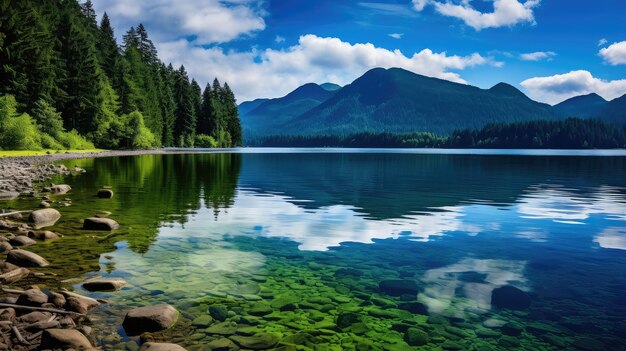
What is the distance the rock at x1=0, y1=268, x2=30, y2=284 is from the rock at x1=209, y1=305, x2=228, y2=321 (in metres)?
4.42

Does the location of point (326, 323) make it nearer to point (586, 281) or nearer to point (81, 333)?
point (81, 333)

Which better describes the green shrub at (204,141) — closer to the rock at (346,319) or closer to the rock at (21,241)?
the rock at (21,241)

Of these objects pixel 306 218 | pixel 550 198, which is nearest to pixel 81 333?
pixel 306 218

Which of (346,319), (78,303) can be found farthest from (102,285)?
(346,319)

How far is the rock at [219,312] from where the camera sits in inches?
322

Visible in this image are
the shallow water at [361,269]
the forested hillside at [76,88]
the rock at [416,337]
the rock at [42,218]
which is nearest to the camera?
the rock at [416,337]

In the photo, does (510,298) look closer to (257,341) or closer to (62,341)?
(257,341)

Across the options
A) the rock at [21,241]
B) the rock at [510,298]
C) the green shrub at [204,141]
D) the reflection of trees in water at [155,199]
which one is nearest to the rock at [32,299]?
the reflection of trees in water at [155,199]

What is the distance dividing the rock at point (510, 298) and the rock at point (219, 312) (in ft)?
17.6

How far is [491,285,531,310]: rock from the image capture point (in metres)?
9.31

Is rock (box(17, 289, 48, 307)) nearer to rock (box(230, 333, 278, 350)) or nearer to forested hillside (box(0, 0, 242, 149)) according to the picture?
rock (box(230, 333, 278, 350))

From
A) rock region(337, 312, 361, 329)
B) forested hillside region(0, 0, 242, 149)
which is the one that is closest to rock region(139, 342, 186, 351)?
rock region(337, 312, 361, 329)

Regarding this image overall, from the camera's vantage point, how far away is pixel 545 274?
1161 cm

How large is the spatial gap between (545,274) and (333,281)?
5.47 m
